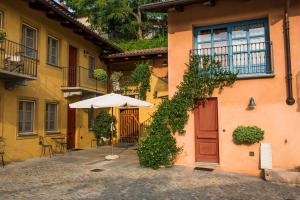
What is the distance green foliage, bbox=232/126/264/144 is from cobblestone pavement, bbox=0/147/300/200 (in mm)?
1150

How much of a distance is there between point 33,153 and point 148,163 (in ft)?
18.5

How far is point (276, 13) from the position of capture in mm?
9656

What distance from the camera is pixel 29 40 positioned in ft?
43.8

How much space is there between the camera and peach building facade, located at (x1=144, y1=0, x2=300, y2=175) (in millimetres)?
9328

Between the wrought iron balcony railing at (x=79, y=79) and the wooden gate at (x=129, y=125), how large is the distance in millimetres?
2320

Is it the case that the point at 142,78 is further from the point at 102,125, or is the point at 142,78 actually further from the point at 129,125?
the point at 102,125

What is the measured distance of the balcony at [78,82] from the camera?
1571 cm

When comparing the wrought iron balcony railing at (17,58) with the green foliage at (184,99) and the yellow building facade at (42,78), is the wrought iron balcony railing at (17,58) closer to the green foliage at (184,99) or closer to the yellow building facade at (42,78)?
the yellow building facade at (42,78)

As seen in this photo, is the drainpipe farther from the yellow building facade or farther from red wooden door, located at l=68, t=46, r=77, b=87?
red wooden door, located at l=68, t=46, r=77, b=87

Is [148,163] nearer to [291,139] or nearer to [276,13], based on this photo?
[291,139]

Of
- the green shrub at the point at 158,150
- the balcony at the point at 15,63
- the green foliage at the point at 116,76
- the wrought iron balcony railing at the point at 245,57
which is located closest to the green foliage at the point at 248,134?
the wrought iron balcony railing at the point at 245,57

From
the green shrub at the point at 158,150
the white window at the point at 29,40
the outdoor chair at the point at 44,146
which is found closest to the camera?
the green shrub at the point at 158,150

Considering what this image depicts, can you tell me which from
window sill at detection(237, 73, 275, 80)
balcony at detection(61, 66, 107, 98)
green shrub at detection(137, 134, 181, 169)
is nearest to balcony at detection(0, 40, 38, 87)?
balcony at detection(61, 66, 107, 98)

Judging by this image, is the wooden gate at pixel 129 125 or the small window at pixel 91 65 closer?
the small window at pixel 91 65
